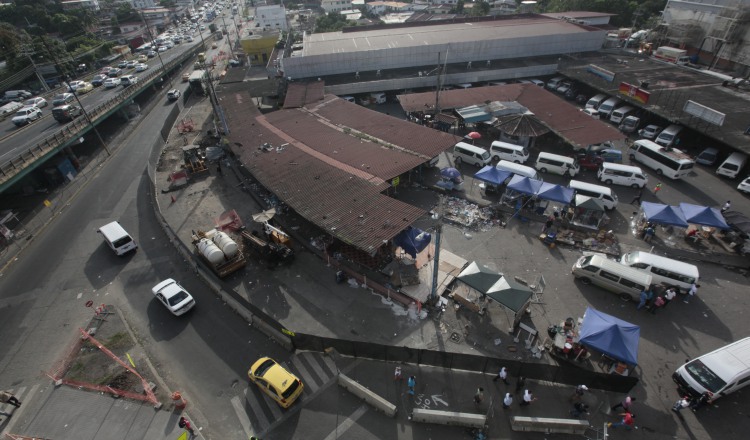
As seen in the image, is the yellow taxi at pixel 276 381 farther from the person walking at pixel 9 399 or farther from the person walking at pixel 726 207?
the person walking at pixel 726 207

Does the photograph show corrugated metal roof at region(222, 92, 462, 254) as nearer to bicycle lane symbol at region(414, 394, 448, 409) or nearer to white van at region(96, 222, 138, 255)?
bicycle lane symbol at region(414, 394, 448, 409)

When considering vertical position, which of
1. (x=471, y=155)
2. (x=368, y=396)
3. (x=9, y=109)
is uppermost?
(x=9, y=109)

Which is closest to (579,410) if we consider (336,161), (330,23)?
(336,161)

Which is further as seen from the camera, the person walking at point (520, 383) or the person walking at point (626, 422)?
the person walking at point (520, 383)

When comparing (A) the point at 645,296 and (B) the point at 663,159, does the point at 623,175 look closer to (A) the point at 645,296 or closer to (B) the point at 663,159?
(B) the point at 663,159

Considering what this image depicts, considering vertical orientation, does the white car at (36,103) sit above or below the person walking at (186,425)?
above

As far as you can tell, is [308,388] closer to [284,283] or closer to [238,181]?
[284,283]

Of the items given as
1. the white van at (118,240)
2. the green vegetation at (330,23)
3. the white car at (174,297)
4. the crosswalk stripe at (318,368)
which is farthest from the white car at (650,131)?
Result: the green vegetation at (330,23)
